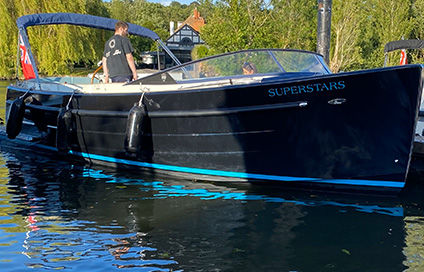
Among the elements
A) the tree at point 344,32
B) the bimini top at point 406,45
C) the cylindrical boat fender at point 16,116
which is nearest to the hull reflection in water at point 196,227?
the cylindrical boat fender at point 16,116

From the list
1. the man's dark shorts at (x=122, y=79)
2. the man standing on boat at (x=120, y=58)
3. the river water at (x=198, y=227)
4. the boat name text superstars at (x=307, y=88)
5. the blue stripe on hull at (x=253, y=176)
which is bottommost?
the river water at (x=198, y=227)

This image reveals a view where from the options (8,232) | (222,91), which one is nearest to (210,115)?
(222,91)

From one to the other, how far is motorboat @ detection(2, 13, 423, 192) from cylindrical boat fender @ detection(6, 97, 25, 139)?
1.37 m

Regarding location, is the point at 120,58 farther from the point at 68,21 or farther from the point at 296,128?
the point at 296,128

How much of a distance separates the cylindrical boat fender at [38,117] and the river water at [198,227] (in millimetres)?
1775

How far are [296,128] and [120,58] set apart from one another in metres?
3.35

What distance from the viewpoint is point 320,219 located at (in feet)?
21.2

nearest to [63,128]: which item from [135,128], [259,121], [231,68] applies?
[135,128]

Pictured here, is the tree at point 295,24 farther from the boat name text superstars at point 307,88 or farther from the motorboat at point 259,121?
the boat name text superstars at point 307,88

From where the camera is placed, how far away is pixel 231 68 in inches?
328

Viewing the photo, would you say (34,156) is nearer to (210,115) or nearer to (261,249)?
(210,115)

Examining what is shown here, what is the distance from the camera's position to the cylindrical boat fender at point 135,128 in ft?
26.1

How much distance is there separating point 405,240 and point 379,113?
185 centimetres

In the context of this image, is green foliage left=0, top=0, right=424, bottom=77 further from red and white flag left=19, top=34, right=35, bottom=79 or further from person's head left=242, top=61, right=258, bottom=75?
person's head left=242, top=61, right=258, bottom=75
